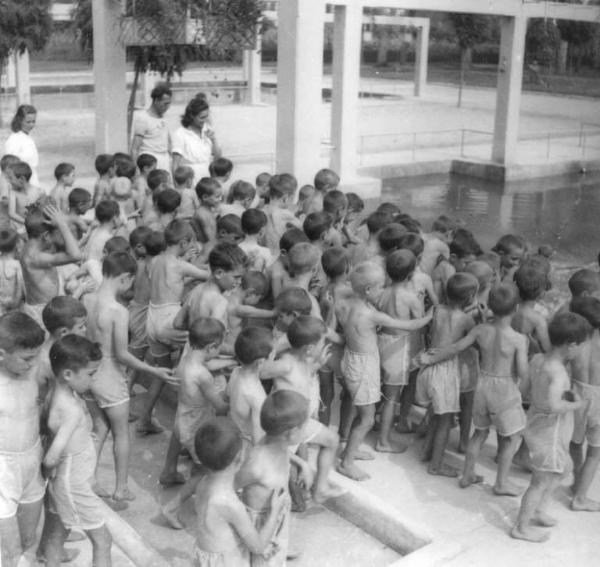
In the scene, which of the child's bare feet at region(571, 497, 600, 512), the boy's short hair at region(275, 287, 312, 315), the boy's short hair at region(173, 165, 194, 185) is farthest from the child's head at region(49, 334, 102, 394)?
the boy's short hair at region(173, 165, 194, 185)

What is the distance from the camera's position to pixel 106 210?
6.16m

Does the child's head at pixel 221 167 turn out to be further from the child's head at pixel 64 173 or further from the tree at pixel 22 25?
the tree at pixel 22 25

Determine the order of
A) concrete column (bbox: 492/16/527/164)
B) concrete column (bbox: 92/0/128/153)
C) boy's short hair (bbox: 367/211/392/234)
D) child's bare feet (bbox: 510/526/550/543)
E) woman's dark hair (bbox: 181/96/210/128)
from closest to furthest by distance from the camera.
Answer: child's bare feet (bbox: 510/526/550/543) → boy's short hair (bbox: 367/211/392/234) → woman's dark hair (bbox: 181/96/210/128) → concrete column (bbox: 92/0/128/153) → concrete column (bbox: 492/16/527/164)

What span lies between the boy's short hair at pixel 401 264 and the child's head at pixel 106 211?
1.96m

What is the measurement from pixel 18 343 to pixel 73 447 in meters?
0.50

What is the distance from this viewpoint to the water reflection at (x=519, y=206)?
12773mm

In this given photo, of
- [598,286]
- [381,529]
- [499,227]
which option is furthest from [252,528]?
[499,227]

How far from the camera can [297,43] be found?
37.5 feet

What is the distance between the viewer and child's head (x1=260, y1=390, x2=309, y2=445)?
365cm

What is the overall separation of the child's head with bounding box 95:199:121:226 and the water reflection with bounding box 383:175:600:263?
22.3ft

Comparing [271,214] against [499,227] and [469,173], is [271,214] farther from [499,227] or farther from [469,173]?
[469,173]

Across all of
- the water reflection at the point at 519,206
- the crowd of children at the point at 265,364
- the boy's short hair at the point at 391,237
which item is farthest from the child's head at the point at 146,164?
the water reflection at the point at 519,206

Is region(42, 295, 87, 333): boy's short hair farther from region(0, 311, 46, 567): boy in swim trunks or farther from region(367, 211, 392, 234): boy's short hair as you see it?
region(367, 211, 392, 234): boy's short hair

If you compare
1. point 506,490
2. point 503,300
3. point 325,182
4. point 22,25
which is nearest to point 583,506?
point 506,490
